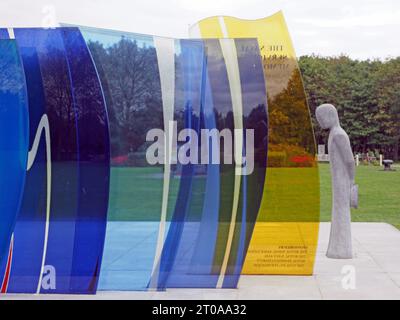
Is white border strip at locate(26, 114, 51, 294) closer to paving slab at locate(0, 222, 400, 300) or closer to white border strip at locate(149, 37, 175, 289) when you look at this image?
paving slab at locate(0, 222, 400, 300)

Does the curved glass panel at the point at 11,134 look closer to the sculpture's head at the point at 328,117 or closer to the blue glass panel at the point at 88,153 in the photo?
the blue glass panel at the point at 88,153

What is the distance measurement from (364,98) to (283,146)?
32.5 metres

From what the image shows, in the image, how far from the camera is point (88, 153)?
21.3ft

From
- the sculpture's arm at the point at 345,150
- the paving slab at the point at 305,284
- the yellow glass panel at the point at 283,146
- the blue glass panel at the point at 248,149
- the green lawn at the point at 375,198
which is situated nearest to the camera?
the paving slab at the point at 305,284

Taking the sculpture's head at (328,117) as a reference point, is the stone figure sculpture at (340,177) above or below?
below

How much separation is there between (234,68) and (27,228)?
2.81 meters

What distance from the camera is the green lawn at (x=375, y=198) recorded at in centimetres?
1435

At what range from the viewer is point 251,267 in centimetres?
732

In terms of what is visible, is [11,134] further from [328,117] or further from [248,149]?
[328,117]

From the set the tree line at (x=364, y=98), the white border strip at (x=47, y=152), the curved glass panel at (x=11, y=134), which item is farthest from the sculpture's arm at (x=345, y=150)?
the tree line at (x=364, y=98)

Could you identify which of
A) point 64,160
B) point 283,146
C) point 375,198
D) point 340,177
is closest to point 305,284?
point 283,146

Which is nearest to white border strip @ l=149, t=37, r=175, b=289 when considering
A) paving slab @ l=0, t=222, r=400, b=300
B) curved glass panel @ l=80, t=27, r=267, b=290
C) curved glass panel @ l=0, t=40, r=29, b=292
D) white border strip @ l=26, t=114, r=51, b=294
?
curved glass panel @ l=80, t=27, r=267, b=290

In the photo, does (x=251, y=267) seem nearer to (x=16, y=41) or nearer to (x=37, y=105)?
(x=37, y=105)

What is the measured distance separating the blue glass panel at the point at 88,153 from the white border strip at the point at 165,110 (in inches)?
24.2
